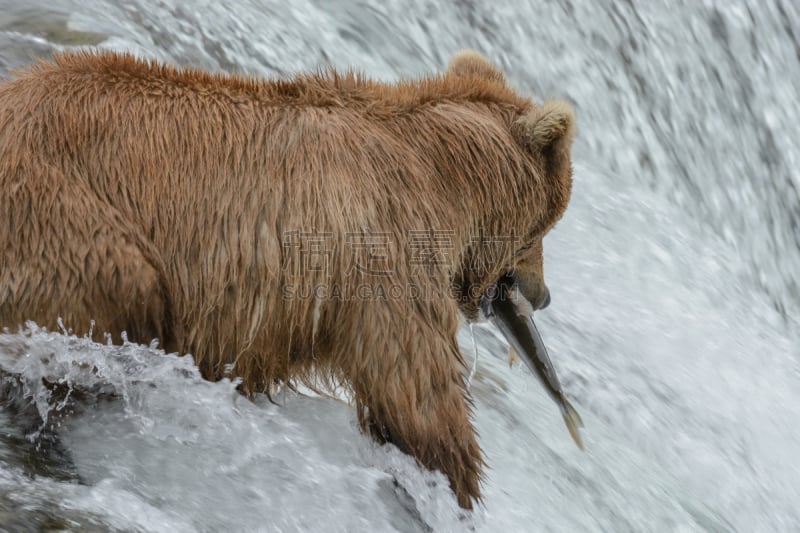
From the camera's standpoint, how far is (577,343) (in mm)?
6246

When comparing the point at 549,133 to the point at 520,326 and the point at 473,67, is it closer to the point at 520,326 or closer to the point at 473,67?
the point at 473,67

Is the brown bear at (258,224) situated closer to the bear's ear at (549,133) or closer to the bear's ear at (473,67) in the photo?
the bear's ear at (549,133)

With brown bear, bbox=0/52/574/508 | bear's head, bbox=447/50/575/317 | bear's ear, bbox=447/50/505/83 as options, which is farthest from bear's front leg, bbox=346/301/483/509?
bear's ear, bbox=447/50/505/83

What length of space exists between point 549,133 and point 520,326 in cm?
90

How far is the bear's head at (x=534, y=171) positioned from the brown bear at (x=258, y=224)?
29mm

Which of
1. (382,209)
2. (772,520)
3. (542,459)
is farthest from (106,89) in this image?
(772,520)

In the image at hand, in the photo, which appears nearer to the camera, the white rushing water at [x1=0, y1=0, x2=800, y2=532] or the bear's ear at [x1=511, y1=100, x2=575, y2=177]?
the white rushing water at [x1=0, y1=0, x2=800, y2=532]

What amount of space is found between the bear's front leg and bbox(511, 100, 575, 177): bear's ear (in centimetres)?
74

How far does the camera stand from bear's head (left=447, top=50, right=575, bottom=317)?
12.9ft

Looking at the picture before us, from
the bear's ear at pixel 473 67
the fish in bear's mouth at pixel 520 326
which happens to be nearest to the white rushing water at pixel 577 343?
the fish in bear's mouth at pixel 520 326

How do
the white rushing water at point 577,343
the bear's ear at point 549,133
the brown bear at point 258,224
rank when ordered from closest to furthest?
the brown bear at point 258,224 < the white rushing water at point 577,343 < the bear's ear at point 549,133

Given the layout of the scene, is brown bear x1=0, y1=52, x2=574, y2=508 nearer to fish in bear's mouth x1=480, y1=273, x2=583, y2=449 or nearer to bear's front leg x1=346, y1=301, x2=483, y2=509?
bear's front leg x1=346, y1=301, x2=483, y2=509

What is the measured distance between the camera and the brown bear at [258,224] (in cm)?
327

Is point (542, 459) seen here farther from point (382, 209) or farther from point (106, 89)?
point (106, 89)
